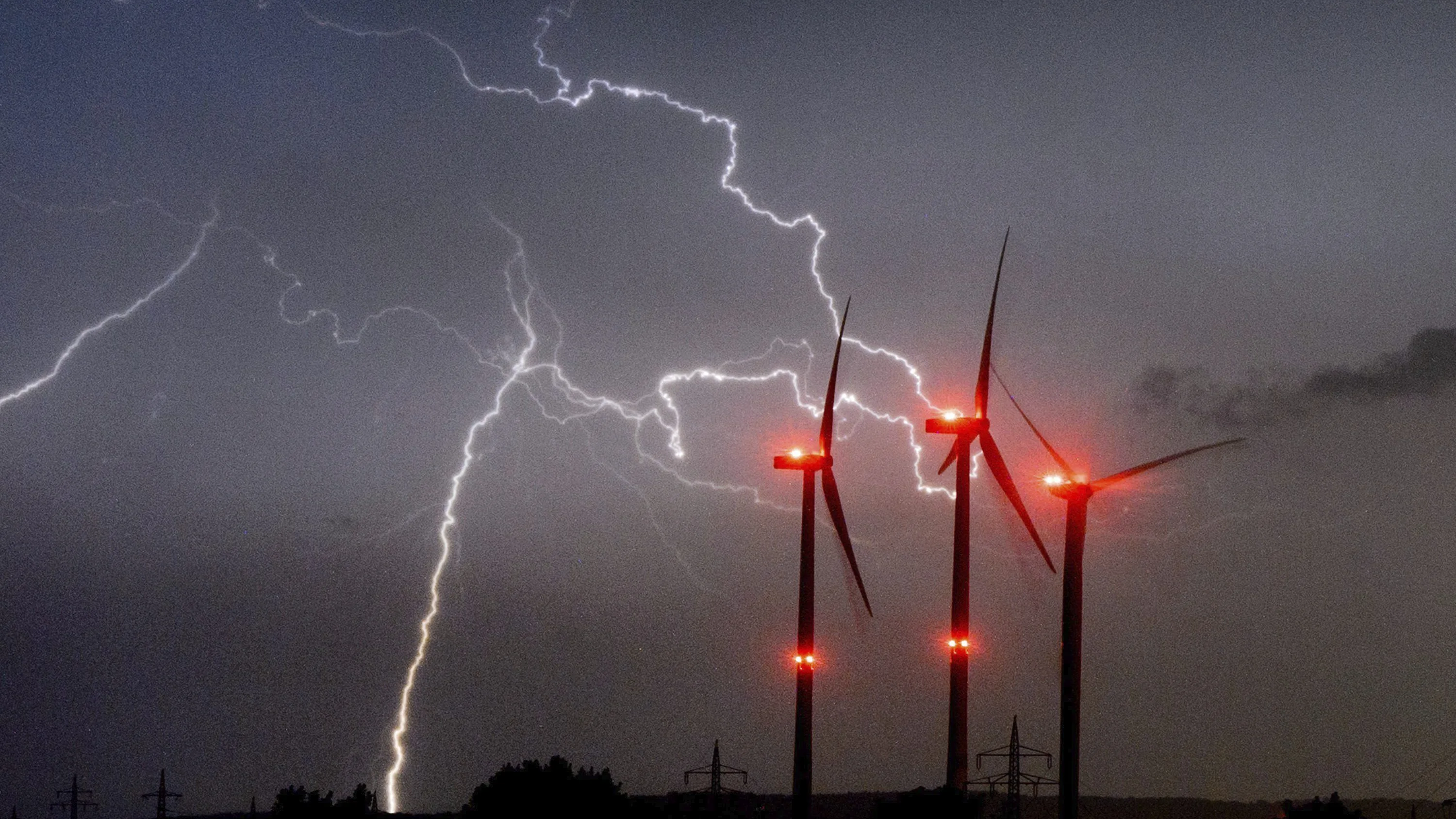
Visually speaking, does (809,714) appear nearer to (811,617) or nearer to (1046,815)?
(811,617)

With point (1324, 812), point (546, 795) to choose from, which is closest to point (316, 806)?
point (546, 795)

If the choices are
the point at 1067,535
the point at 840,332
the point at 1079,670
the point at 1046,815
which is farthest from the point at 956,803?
the point at 1046,815

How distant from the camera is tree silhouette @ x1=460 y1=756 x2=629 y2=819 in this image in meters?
50.1

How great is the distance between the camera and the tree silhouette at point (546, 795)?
164 ft

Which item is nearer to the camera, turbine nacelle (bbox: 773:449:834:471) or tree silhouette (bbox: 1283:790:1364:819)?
tree silhouette (bbox: 1283:790:1364:819)

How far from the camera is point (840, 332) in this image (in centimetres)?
7038

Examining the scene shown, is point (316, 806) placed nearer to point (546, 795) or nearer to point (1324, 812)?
point (546, 795)

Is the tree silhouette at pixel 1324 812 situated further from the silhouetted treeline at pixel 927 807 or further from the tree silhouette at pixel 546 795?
the tree silhouette at pixel 546 795

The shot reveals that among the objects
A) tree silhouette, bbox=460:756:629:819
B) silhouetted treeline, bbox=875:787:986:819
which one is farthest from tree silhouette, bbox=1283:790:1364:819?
tree silhouette, bbox=460:756:629:819

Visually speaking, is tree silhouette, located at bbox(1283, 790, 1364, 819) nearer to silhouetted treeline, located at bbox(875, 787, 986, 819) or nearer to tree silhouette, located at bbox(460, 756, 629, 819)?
silhouetted treeline, located at bbox(875, 787, 986, 819)

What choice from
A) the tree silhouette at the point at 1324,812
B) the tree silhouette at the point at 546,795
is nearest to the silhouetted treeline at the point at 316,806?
the tree silhouette at the point at 546,795

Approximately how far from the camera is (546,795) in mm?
50688

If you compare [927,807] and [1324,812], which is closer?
[1324,812]

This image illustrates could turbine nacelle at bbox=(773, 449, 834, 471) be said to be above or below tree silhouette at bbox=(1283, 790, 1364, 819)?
above
